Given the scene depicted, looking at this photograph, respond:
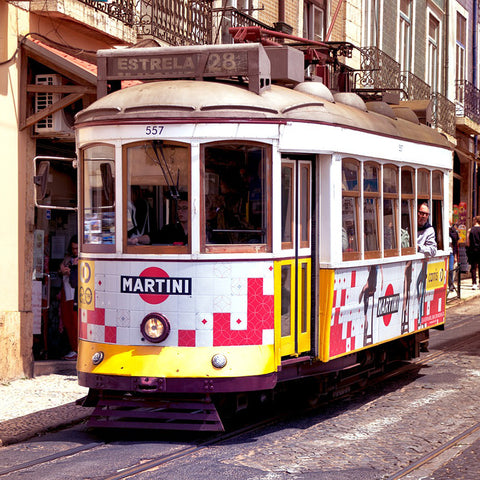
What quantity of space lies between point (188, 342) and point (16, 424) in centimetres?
202

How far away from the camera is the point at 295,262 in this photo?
8766 mm

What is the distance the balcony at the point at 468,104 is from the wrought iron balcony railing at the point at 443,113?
6.33 feet

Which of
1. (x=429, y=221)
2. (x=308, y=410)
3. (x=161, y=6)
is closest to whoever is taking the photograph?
(x=308, y=410)

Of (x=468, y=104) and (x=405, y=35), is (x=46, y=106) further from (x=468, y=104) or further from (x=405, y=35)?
(x=468, y=104)

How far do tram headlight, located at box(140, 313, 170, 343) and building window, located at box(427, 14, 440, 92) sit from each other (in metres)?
22.4

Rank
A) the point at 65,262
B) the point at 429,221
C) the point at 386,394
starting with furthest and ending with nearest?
the point at 65,262 → the point at 429,221 → the point at 386,394

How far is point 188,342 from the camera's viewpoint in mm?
8164

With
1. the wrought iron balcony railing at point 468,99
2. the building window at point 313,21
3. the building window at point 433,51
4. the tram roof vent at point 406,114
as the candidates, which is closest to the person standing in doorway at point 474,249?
the building window at point 313,21

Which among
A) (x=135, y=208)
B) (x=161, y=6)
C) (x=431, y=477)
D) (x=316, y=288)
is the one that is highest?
(x=161, y=6)

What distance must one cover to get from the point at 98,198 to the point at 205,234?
1065 millimetres

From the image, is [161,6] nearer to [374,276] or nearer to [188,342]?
[374,276]

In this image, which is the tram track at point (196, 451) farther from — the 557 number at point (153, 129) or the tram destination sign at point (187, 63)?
the tram destination sign at point (187, 63)

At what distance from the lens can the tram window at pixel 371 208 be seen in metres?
9.70

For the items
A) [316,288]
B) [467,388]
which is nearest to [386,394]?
[467,388]
